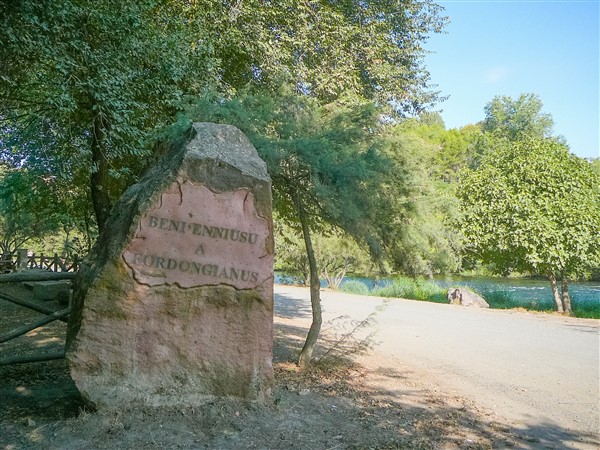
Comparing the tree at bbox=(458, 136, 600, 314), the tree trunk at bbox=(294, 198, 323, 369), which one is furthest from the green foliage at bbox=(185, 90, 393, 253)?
the tree at bbox=(458, 136, 600, 314)

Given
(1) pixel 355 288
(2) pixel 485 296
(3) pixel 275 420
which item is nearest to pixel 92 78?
(3) pixel 275 420

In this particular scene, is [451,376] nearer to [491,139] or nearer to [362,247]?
[362,247]

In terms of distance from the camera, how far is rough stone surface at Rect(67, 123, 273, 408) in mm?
4477

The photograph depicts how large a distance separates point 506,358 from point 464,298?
36.9 feet

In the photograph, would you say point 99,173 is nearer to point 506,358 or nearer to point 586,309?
point 506,358

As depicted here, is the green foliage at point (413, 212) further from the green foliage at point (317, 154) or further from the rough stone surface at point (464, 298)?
the rough stone surface at point (464, 298)

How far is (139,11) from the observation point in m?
9.68

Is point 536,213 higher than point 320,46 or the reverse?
the reverse

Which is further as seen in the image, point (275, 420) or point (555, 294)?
point (555, 294)

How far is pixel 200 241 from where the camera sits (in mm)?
4812

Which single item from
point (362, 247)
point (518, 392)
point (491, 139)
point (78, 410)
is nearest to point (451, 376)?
point (518, 392)

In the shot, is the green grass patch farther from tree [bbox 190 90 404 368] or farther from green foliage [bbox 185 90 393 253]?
green foliage [bbox 185 90 393 253]

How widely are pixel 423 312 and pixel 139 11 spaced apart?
39.7 ft

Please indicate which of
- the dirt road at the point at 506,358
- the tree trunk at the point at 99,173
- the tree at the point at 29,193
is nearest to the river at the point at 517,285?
the dirt road at the point at 506,358
